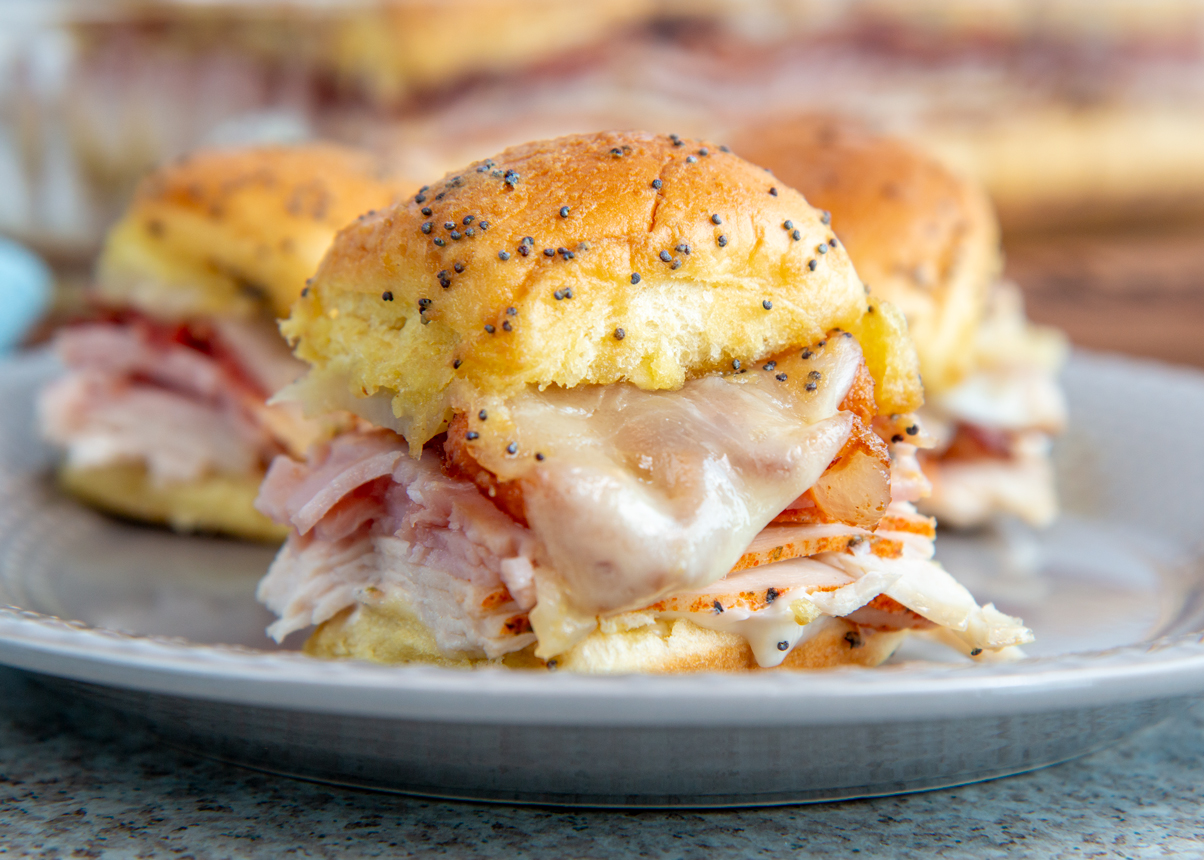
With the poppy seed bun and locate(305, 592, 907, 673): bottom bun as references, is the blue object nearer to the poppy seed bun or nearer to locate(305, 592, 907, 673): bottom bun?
the poppy seed bun

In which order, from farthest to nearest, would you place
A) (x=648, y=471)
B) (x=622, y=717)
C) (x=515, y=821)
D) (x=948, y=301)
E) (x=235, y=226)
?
(x=235, y=226) → (x=948, y=301) → (x=648, y=471) → (x=515, y=821) → (x=622, y=717)

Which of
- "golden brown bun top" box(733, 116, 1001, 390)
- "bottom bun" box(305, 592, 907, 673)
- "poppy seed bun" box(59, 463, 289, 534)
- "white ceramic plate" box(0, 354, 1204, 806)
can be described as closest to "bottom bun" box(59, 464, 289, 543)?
"poppy seed bun" box(59, 463, 289, 534)

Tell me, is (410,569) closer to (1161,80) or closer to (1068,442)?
(1068,442)

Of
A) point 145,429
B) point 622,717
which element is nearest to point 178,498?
point 145,429

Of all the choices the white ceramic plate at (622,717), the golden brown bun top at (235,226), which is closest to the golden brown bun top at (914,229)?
the white ceramic plate at (622,717)

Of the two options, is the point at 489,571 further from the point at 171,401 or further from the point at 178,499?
the point at 171,401

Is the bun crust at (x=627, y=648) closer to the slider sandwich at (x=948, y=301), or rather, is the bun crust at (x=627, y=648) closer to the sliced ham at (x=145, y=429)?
the slider sandwich at (x=948, y=301)

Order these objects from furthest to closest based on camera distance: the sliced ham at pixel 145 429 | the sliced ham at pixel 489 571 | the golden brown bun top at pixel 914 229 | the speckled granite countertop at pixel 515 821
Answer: the sliced ham at pixel 145 429 → the golden brown bun top at pixel 914 229 → the sliced ham at pixel 489 571 → the speckled granite countertop at pixel 515 821
